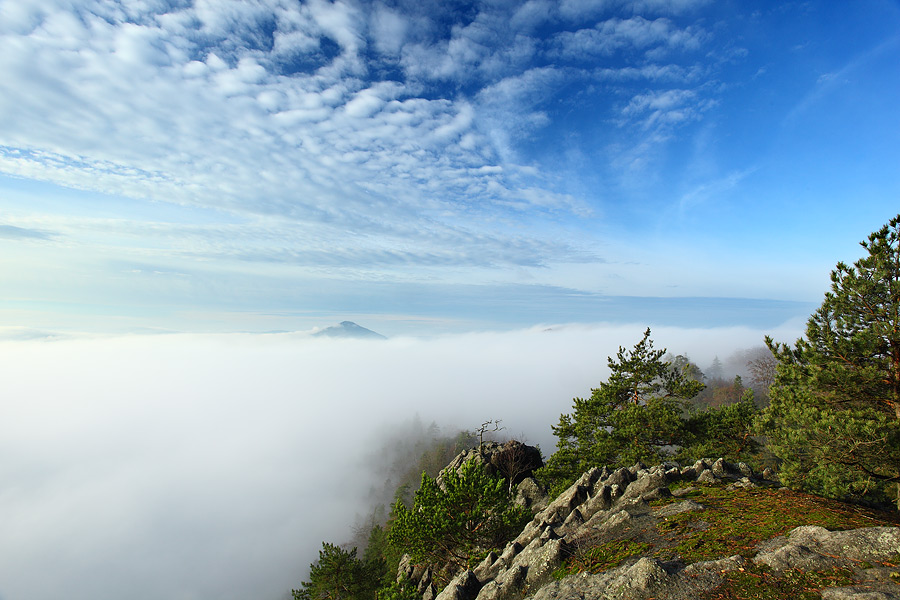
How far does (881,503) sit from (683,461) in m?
10.5

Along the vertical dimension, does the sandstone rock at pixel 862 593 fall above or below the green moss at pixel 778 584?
above

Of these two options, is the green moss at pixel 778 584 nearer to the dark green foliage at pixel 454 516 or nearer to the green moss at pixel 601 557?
the green moss at pixel 601 557

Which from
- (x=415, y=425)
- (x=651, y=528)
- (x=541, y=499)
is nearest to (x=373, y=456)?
(x=415, y=425)

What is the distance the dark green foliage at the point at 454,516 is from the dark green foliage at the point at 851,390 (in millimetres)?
11312

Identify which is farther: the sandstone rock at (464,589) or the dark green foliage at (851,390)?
the sandstone rock at (464,589)

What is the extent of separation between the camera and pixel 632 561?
31.9 ft

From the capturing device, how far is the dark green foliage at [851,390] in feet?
36.9

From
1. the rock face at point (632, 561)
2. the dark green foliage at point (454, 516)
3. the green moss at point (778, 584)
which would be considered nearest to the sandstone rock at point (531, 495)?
the rock face at point (632, 561)

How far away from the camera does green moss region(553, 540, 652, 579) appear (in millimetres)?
10000

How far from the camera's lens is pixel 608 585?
28.0 ft

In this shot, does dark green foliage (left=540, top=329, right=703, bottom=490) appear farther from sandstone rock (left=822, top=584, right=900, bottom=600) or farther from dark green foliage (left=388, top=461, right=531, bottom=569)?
sandstone rock (left=822, top=584, right=900, bottom=600)

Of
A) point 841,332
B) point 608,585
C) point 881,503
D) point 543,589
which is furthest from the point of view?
point 881,503

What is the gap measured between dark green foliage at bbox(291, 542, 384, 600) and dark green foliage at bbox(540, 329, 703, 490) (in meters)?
14.5

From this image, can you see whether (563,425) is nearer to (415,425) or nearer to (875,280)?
(875,280)
